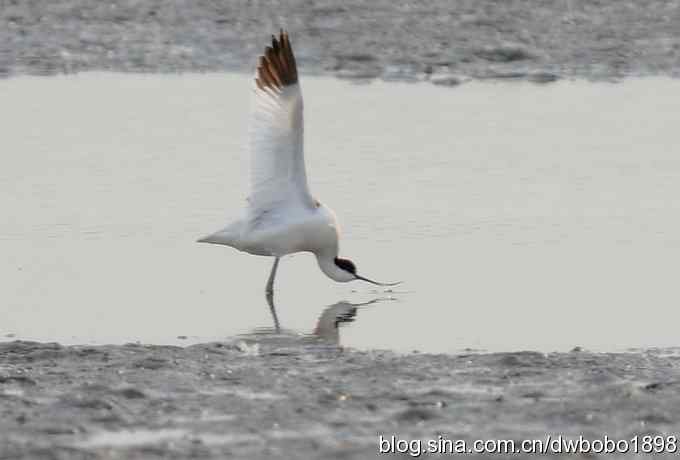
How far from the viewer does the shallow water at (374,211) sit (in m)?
9.79

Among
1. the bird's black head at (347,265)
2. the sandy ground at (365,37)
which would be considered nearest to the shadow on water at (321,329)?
the bird's black head at (347,265)

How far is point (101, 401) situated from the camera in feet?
25.2

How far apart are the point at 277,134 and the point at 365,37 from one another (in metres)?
7.57

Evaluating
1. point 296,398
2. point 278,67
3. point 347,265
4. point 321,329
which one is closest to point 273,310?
point 321,329

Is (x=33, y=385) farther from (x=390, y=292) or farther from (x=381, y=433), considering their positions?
(x=390, y=292)

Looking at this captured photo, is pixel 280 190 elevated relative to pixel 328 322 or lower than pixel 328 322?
elevated

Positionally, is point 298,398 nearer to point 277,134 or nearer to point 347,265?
point 347,265

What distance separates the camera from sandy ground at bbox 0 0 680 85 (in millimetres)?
17219

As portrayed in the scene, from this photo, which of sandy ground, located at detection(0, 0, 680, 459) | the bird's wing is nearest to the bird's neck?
the bird's wing

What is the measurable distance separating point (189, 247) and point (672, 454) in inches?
191

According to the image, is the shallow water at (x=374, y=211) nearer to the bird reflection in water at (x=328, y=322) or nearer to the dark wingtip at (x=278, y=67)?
the bird reflection in water at (x=328, y=322)

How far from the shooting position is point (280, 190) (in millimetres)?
10867

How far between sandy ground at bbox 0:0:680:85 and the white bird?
606 centimetres

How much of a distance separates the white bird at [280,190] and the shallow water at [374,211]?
0.22 metres
